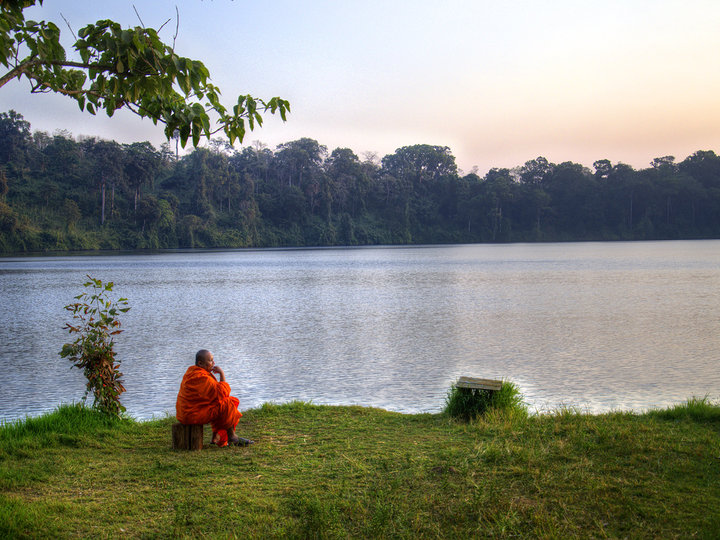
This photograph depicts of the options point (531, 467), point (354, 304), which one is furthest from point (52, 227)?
point (531, 467)

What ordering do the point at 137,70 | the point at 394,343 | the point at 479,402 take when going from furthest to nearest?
1. the point at 394,343
2. the point at 479,402
3. the point at 137,70

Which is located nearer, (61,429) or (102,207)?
(61,429)

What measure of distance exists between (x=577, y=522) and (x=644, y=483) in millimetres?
918

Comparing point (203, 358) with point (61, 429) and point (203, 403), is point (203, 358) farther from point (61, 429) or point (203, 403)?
point (61, 429)

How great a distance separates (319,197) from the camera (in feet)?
390

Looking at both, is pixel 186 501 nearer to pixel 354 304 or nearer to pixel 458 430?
pixel 458 430

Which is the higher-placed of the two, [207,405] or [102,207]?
[102,207]

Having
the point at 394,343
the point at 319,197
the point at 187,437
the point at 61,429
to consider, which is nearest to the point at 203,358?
the point at 187,437

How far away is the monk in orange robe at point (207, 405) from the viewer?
20.0 ft

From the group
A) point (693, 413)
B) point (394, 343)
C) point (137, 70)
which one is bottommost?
point (394, 343)

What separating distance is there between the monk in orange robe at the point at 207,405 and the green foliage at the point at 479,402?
2646 mm

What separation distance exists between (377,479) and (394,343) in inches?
388

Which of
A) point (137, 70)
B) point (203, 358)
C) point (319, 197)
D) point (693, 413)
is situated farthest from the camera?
point (319, 197)

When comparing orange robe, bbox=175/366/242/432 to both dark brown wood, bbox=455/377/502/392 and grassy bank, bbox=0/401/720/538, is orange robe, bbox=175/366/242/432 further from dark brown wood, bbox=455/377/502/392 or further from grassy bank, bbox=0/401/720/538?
dark brown wood, bbox=455/377/502/392
